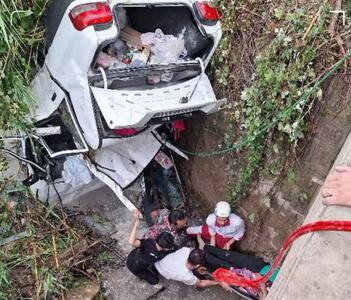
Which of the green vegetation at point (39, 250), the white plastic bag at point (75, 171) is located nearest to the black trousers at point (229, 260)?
the green vegetation at point (39, 250)

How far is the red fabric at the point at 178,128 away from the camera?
5.65 meters

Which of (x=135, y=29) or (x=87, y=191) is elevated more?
(x=135, y=29)

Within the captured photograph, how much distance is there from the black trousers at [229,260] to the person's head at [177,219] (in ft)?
1.32

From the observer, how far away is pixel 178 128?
18.9ft

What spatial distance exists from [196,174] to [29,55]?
2.31m

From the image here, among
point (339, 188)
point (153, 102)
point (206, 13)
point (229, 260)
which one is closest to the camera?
point (339, 188)

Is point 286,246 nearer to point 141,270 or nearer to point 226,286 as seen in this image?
point 226,286

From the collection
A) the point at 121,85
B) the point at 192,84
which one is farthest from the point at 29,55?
the point at 192,84

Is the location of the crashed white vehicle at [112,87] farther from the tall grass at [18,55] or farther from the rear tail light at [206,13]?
the tall grass at [18,55]

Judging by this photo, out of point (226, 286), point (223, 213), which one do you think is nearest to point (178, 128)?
point (223, 213)

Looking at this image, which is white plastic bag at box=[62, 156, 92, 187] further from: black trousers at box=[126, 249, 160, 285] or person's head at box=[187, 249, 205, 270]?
person's head at box=[187, 249, 205, 270]

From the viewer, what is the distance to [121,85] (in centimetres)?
466

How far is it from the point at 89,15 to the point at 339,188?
8.27ft

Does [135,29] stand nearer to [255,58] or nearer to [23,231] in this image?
[255,58]
